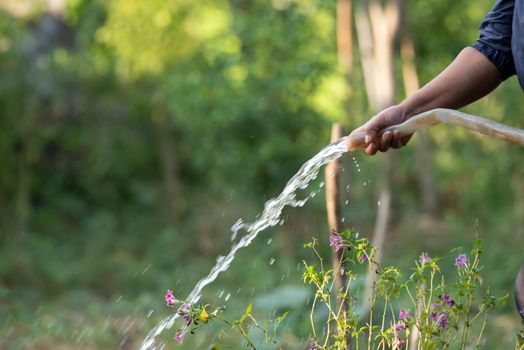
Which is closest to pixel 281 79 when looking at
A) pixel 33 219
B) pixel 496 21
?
pixel 33 219

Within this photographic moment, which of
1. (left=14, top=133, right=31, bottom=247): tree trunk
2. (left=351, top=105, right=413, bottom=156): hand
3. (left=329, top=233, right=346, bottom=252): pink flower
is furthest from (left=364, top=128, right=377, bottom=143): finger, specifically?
(left=14, top=133, right=31, bottom=247): tree trunk

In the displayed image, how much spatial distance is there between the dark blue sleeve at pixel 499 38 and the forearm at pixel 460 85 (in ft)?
0.05

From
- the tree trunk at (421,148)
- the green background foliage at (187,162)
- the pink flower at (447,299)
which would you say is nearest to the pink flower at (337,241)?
the pink flower at (447,299)

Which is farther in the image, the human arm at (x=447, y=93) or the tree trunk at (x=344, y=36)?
the tree trunk at (x=344, y=36)

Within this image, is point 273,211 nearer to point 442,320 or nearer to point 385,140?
point 385,140

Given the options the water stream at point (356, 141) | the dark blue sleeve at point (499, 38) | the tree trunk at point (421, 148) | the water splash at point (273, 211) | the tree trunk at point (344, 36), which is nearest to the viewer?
the water stream at point (356, 141)

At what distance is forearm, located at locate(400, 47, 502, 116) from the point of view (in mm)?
2436

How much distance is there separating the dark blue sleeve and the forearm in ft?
0.05

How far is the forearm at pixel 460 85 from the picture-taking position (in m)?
2.44

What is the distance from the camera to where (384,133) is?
2.45 metres

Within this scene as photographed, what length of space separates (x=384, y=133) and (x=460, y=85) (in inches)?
8.2

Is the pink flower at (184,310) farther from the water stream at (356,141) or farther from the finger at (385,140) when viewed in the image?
the finger at (385,140)

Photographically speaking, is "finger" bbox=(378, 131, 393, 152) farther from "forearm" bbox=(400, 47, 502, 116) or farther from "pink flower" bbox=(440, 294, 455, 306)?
"pink flower" bbox=(440, 294, 455, 306)

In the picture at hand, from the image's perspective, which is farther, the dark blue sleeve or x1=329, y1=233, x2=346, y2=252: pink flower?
the dark blue sleeve
